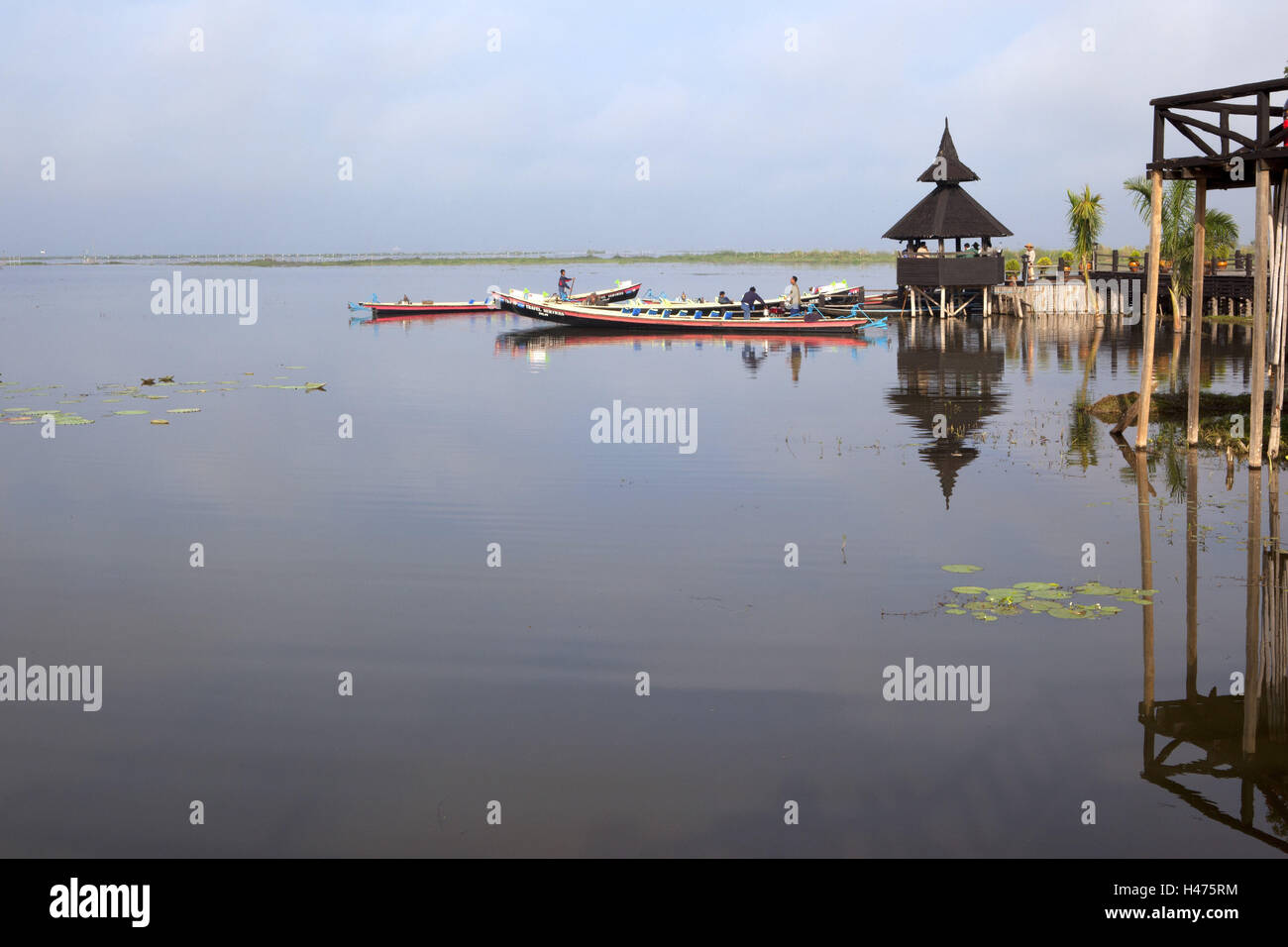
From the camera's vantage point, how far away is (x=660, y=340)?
47.3m

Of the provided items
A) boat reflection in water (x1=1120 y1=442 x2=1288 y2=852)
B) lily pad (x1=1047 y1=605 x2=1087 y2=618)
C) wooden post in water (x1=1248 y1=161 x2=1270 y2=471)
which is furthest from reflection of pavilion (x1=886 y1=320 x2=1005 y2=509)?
boat reflection in water (x1=1120 y1=442 x2=1288 y2=852)

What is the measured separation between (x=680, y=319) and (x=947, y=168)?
12567mm

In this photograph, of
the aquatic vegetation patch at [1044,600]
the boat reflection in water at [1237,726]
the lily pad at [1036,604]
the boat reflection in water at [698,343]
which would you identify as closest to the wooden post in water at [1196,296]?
the boat reflection in water at [1237,726]

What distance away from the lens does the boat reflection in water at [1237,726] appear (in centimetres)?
763

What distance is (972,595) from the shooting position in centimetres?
1190

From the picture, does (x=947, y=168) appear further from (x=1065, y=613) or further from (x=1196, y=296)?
(x=1065, y=613)

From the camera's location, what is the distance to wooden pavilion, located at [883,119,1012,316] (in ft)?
162

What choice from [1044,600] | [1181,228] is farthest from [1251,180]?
[1181,228]

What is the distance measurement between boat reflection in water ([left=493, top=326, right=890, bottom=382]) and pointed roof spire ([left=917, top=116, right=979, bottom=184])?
7.46 metres

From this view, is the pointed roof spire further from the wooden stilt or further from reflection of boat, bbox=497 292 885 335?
the wooden stilt

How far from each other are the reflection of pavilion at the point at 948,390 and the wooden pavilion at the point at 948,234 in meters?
5.43
